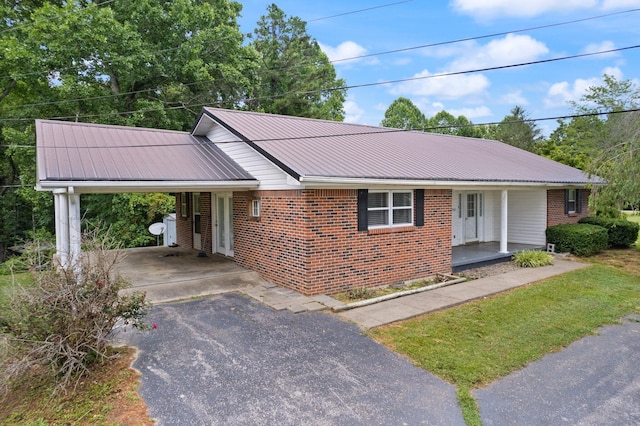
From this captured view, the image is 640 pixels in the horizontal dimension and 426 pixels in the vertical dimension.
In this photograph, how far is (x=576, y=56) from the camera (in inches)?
261

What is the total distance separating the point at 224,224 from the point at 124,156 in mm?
3514

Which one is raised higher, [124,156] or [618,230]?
[124,156]

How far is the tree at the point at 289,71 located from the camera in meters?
26.7

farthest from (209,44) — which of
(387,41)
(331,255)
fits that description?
(331,255)

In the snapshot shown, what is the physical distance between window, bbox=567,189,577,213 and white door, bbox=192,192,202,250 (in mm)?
13809

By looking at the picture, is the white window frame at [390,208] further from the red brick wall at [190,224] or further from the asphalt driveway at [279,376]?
the red brick wall at [190,224]

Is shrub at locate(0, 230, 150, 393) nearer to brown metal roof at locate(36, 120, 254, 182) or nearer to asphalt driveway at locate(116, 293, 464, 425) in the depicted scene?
asphalt driveway at locate(116, 293, 464, 425)

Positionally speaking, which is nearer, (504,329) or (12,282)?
(12,282)

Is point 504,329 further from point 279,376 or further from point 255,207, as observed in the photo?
point 255,207

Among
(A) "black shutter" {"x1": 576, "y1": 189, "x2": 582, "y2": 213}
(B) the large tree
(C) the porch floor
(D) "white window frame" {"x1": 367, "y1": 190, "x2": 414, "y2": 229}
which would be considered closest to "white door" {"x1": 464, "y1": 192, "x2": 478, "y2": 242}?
(C) the porch floor

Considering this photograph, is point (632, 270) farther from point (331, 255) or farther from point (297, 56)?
point (297, 56)

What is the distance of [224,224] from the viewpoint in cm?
1209

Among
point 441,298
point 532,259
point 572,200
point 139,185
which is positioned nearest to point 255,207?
point 139,185

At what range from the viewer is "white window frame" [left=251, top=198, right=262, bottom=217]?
9.84 m
